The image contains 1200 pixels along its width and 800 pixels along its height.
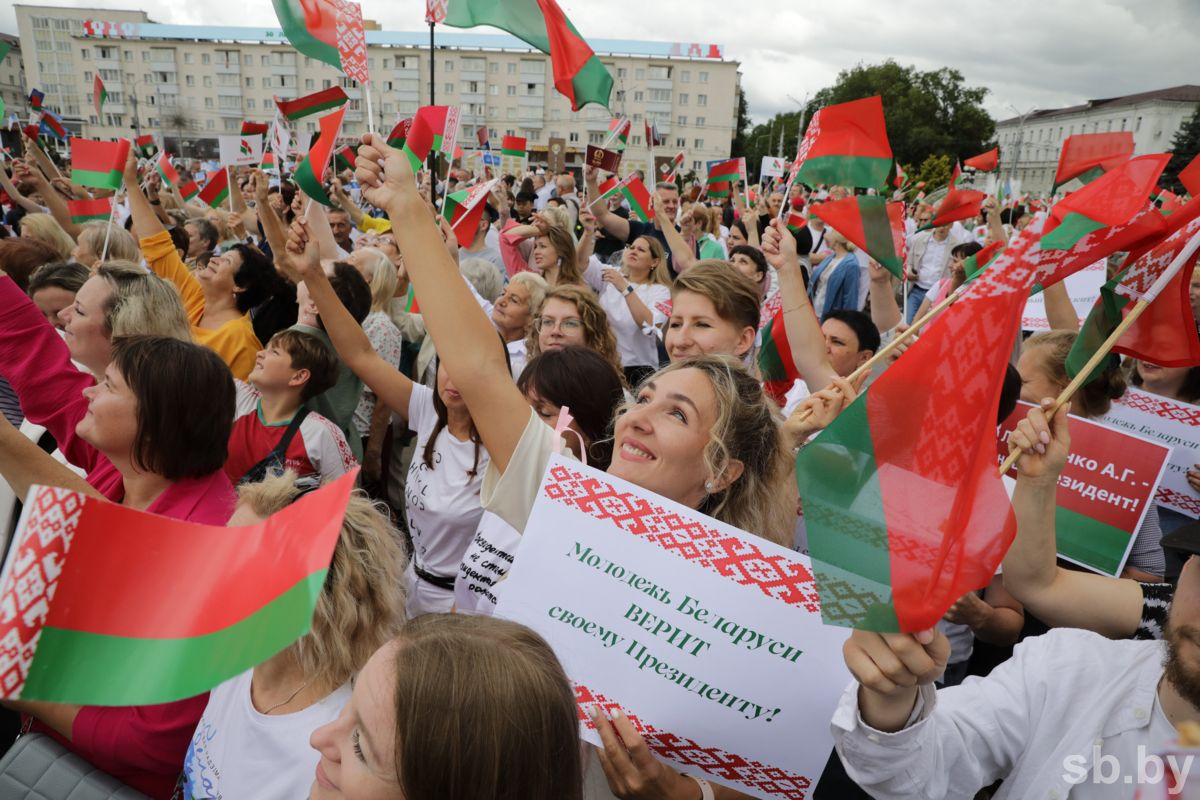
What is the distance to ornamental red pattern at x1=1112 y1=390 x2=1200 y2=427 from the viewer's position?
3.29m

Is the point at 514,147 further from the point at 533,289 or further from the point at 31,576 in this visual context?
the point at 31,576

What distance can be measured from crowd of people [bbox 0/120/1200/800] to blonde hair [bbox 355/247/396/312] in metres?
0.58

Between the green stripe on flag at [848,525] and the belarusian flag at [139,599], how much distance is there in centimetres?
78

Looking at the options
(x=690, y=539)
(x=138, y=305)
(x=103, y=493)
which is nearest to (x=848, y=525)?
(x=690, y=539)

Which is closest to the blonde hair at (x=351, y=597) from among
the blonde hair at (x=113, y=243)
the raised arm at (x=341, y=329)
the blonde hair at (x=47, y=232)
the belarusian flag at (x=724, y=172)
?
the raised arm at (x=341, y=329)

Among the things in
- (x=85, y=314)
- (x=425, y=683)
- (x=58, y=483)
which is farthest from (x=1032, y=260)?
(x=85, y=314)

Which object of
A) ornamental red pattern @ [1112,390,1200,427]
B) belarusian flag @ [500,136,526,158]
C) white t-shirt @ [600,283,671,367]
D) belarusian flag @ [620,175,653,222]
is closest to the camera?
ornamental red pattern @ [1112,390,1200,427]

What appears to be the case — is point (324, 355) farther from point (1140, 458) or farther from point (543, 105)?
point (543, 105)

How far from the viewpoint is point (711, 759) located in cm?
152

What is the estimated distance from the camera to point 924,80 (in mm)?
61781

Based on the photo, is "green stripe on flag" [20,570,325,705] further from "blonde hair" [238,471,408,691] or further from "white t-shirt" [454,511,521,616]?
"white t-shirt" [454,511,521,616]

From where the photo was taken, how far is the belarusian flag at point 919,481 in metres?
1.24

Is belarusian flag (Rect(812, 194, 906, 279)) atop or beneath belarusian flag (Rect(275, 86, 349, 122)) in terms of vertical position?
beneath

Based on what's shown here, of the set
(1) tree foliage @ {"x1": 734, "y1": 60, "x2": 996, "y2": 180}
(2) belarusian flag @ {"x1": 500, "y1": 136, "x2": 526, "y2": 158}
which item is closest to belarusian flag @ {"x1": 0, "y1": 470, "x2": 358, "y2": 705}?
(2) belarusian flag @ {"x1": 500, "y1": 136, "x2": 526, "y2": 158}
